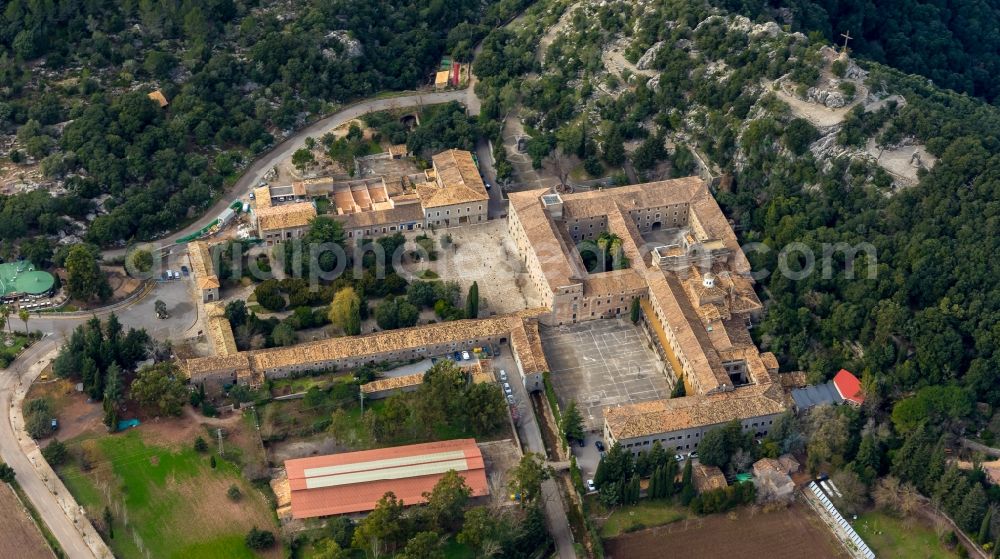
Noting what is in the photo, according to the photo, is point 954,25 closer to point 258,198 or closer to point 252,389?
point 258,198

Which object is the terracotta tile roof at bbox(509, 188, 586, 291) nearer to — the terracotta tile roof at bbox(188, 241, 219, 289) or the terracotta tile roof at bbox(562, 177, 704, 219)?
the terracotta tile roof at bbox(562, 177, 704, 219)

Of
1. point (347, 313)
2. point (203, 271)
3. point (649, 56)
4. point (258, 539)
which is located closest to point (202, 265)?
point (203, 271)

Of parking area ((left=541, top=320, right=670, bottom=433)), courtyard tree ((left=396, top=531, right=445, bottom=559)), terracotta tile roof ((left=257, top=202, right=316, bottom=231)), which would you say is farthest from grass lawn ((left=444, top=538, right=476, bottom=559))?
terracotta tile roof ((left=257, top=202, right=316, bottom=231))

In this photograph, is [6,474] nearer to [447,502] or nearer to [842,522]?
[447,502]

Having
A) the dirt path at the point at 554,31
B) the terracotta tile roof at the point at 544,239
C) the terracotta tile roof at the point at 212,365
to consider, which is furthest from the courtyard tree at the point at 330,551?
the dirt path at the point at 554,31

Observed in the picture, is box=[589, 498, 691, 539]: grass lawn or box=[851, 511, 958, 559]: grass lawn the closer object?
box=[851, 511, 958, 559]: grass lawn

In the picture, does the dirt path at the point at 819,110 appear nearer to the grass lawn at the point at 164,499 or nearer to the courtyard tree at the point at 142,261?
the courtyard tree at the point at 142,261
